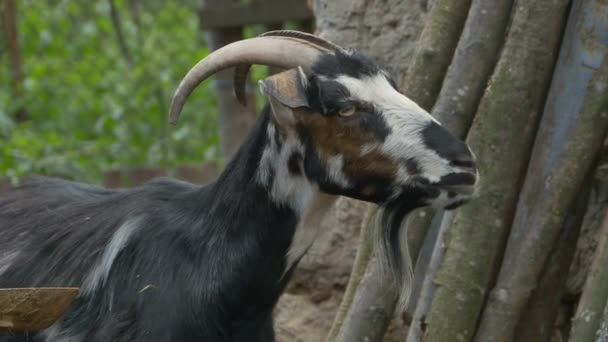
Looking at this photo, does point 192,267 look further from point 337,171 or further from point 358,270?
point 358,270

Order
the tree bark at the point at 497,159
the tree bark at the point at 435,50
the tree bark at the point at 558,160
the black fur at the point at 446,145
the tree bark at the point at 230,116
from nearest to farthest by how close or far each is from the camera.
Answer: the black fur at the point at 446,145 → the tree bark at the point at 558,160 → the tree bark at the point at 497,159 → the tree bark at the point at 435,50 → the tree bark at the point at 230,116

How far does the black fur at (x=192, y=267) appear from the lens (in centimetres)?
422

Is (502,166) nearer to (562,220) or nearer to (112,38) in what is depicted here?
(562,220)

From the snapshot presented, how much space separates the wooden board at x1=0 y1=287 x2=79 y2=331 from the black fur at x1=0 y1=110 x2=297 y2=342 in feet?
0.96

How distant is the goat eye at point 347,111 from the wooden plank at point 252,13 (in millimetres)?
5077

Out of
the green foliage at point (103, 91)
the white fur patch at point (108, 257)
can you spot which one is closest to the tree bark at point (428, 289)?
the white fur patch at point (108, 257)

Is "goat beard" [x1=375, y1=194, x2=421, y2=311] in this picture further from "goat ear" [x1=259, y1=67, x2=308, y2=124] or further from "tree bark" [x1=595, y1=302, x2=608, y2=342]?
"tree bark" [x1=595, y1=302, x2=608, y2=342]

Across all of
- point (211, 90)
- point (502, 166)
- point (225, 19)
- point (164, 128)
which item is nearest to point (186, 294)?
point (502, 166)

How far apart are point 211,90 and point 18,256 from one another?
9.29 metres

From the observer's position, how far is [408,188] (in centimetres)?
401

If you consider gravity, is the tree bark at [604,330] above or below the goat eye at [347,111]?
below

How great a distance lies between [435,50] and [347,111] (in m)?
1.17

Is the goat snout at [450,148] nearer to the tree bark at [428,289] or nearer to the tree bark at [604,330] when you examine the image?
the tree bark at [604,330]

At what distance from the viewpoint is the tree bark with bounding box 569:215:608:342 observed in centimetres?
435
